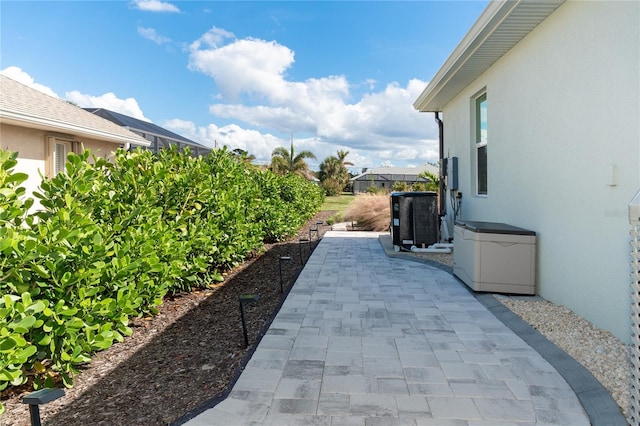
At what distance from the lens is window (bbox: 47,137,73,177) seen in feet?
28.3


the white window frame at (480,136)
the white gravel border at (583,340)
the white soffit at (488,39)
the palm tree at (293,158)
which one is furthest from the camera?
the palm tree at (293,158)

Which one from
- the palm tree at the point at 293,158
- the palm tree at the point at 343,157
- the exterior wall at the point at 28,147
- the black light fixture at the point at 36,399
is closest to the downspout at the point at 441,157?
the exterior wall at the point at 28,147

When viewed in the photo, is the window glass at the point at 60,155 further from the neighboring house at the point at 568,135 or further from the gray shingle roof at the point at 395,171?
the gray shingle roof at the point at 395,171

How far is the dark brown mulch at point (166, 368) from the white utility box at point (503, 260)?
262 centimetres

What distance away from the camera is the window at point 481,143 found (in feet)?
23.5

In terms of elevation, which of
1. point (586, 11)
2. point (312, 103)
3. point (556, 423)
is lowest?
point (556, 423)

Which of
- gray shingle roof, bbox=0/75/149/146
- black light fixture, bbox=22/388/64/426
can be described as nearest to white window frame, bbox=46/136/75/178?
gray shingle roof, bbox=0/75/149/146

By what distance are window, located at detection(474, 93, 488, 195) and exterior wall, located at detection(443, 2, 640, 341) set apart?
1449 millimetres

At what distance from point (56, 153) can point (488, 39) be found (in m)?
9.80

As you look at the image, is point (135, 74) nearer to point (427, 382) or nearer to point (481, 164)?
point (481, 164)

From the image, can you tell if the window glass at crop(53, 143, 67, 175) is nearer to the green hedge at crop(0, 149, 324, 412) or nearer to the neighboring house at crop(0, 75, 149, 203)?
the neighboring house at crop(0, 75, 149, 203)

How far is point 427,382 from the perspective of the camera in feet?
8.65

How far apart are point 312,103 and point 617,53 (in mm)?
15474

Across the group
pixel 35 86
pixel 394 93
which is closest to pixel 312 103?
pixel 394 93
